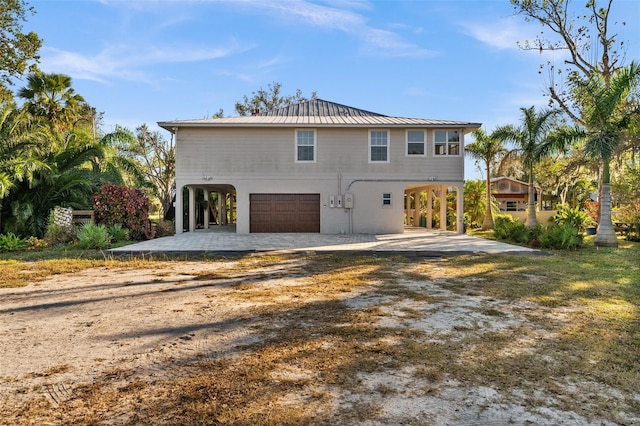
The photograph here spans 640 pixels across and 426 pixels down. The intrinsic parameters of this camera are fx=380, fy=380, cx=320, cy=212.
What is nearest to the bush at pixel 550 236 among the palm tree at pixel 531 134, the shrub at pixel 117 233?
the palm tree at pixel 531 134

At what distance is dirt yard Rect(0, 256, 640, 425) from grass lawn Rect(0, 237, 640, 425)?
1cm

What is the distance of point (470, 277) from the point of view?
747 cm

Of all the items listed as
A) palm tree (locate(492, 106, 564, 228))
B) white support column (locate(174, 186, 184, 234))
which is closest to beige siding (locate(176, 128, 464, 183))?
white support column (locate(174, 186, 184, 234))

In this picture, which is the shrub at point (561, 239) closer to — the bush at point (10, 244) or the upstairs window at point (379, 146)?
the upstairs window at point (379, 146)

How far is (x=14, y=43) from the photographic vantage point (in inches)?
713

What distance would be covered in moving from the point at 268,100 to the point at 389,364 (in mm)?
35493

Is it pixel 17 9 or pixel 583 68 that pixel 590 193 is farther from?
pixel 17 9

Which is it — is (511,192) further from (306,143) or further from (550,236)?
(306,143)

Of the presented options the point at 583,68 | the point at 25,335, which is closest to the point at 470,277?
the point at 25,335

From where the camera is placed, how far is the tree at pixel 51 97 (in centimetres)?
1852

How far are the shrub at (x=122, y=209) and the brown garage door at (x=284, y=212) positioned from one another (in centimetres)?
475

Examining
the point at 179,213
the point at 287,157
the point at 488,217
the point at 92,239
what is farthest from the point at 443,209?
the point at 92,239

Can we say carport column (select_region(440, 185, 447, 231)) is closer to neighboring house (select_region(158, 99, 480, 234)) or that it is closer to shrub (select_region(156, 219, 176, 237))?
neighboring house (select_region(158, 99, 480, 234))

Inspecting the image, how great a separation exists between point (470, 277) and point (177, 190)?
1371cm
